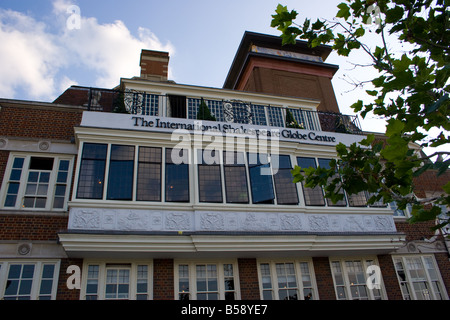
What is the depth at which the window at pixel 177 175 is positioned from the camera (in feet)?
33.5

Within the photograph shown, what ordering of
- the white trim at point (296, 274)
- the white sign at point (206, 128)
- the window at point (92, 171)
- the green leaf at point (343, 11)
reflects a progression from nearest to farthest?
the green leaf at point (343, 11), the window at point (92, 171), the white trim at point (296, 274), the white sign at point (206, 128)

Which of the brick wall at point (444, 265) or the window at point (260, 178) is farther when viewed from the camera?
the brick wall at point (444, 265)

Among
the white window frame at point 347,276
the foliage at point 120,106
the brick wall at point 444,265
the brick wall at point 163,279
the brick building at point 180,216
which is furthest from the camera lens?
the brick wall at point 444,265

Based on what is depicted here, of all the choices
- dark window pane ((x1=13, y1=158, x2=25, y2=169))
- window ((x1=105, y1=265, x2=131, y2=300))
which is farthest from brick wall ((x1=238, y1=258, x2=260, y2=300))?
dark window pane ((x1=13, y1=158, x2=25, y2=169))

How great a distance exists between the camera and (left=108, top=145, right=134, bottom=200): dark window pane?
9.77 meters

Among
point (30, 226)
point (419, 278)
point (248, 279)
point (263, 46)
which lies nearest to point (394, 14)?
point (248, 279)

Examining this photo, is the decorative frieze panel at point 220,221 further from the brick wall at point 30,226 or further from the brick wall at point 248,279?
the brick wall at point 248,279

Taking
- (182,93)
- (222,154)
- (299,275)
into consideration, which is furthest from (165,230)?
(182,93)

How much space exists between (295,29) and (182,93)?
8.25m

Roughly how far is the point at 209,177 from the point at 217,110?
3533 mm

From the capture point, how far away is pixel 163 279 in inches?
389

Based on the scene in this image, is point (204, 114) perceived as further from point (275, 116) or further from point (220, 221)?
point (220, 221)

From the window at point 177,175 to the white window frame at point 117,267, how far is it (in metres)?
2.06

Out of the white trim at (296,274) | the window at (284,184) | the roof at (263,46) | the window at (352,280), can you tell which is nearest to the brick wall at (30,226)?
the white trim at (296,274)
